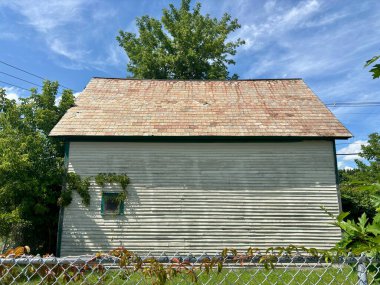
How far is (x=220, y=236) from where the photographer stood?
10.7 m

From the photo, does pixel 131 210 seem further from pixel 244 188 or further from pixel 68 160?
pixel 244 188

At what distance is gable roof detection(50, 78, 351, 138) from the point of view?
11406 mm

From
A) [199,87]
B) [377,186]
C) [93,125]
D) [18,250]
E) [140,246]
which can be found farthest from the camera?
[199,87]

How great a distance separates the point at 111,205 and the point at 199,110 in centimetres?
481

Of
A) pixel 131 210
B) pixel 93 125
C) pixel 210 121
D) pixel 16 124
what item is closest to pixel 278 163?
pixel 210 121

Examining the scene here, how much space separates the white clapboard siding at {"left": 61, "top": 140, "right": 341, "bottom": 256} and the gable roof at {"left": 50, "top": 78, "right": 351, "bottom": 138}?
487mm

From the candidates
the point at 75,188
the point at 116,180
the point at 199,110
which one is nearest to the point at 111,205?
the point at 116,180

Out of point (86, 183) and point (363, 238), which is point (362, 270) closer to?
point (363, 238)

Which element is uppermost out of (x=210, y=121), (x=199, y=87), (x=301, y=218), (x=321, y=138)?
(x=199, y=87)

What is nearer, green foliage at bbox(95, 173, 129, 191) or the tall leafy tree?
the tall leafy tree

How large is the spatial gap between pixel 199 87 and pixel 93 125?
559 centimetres

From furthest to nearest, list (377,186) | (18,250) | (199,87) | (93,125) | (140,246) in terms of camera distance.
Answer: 1. (199,87)
2. (93,125)
3. (140,246)
4. (18,250)
5. (377,186)

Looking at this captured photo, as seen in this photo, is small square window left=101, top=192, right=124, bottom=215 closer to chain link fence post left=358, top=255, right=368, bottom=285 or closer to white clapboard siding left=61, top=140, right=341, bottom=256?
white clapboard siding left=61, top=140, right=341, bottom=256

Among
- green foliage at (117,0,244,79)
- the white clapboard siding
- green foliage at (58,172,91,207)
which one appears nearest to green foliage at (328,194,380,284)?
the white clapboard siding
